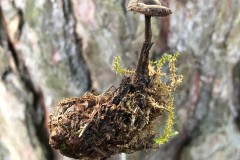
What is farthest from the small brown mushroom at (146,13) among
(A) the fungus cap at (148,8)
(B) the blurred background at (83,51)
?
(B) the blurred background at (83,51)

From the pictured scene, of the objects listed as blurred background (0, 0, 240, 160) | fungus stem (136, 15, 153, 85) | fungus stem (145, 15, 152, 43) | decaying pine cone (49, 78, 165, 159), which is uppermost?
blurred background (0, 0, 240, 160)

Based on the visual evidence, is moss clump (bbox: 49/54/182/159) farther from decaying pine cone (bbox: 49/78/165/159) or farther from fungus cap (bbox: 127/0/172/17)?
fungus cap (bbox: 127/0/172/17)

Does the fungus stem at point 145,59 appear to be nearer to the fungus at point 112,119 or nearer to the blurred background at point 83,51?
the fungus at point 112,119

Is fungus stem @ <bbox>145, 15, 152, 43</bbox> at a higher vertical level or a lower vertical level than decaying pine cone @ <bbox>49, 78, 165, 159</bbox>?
higher

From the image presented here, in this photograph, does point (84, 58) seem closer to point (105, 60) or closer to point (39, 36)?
point (105, 60)

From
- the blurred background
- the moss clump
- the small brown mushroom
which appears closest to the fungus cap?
the small brown mushroom

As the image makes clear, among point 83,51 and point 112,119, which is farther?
point 83,51

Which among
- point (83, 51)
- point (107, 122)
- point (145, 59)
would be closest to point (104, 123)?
point (107, 122)

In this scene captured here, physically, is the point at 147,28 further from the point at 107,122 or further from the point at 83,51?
the point at 83,51
